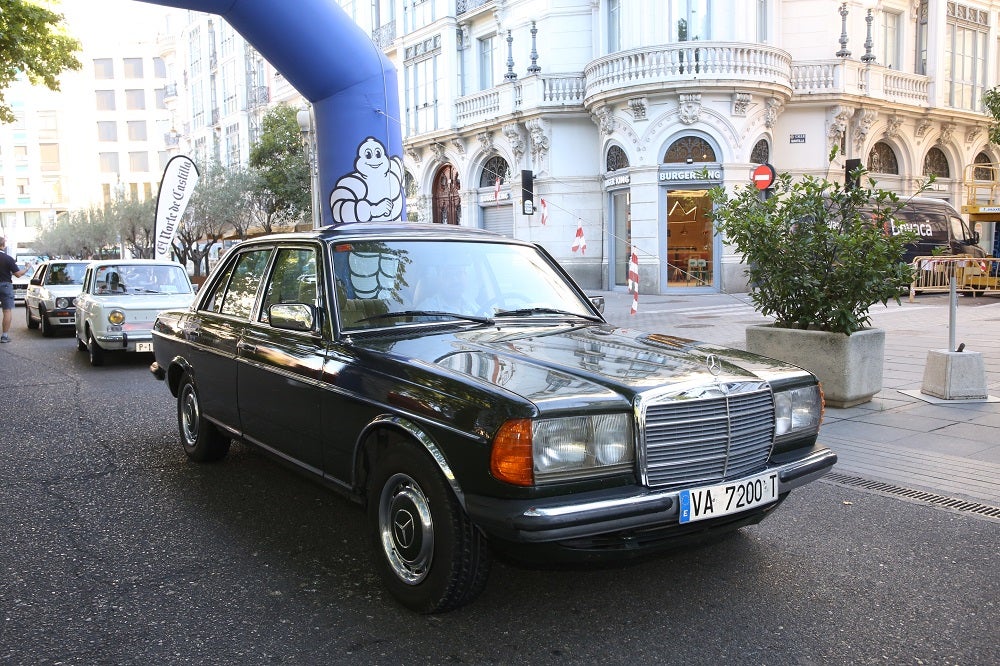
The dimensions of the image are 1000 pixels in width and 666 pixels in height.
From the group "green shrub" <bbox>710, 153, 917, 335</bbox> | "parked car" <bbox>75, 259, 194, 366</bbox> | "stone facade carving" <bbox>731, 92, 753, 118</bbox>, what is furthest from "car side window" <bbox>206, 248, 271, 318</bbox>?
"stone facade carving" <bbox>731, 92, 753, 118</bbox>

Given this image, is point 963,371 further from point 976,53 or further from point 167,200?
point 976,53

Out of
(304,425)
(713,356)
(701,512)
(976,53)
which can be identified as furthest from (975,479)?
(976,53)

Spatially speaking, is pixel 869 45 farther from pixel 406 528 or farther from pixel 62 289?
pixel 406 528

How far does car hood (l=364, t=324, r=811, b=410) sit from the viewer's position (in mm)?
3096

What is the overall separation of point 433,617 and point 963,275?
72.2ft

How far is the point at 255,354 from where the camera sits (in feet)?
15.1

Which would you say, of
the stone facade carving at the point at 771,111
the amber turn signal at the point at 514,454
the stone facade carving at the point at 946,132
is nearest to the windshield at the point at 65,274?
the amber turn signal at the point at 514,454

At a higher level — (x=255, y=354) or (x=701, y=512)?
(x=255, y=354)

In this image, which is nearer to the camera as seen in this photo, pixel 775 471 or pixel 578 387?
pixel 578 387

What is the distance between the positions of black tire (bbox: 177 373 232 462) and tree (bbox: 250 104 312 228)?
1160 inches

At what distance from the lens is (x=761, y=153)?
23875mm

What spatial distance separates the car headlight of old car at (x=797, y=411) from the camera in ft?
11.9

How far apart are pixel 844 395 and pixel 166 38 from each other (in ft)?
236

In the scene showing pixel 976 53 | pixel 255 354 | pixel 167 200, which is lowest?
pixel 255 354
